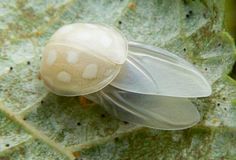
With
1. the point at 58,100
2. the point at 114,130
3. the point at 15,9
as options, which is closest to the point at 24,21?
the point at 15,9

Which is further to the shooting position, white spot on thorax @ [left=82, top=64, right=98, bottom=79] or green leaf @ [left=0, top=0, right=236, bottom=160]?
green leaf @ [left=0, top=0, right=236, bottom=160]

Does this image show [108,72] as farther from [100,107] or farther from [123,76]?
[100,107]

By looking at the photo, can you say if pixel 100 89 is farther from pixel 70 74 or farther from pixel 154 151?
pixel 154 151

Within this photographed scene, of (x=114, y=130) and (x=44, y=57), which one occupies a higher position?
(x=44, y=57)

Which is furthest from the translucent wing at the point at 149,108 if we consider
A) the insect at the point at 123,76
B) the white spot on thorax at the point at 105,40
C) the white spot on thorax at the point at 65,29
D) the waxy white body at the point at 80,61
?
the white spot on thorax at the point at 65,29

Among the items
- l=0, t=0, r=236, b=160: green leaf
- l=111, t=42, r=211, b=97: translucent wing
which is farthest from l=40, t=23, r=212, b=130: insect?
l=0, t=0, r=236, b=160: green leaf

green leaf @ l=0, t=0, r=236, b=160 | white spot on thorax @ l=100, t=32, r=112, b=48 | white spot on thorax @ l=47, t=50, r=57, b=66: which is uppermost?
white spot on thorax @ l=100, t=32, r=112, b=48

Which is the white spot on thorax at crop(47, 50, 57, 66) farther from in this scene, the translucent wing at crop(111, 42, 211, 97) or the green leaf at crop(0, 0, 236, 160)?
the translucent wing at crop(111, 42, 211, 97)
